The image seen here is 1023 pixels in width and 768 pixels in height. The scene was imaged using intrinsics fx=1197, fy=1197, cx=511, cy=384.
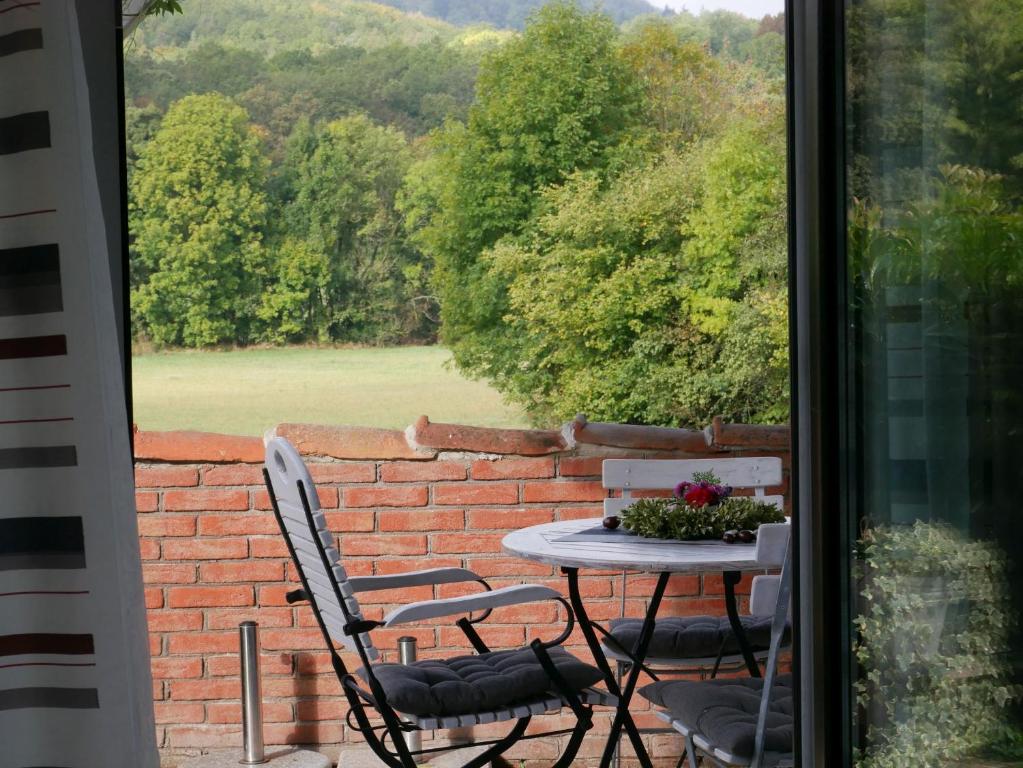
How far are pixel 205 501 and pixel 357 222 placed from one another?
A: 3.40 meters

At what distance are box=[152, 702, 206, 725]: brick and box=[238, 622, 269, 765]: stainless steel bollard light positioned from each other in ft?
0.65

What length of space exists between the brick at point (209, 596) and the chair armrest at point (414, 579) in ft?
2.55

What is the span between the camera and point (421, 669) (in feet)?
9.30

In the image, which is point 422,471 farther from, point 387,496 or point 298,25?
point 298,25

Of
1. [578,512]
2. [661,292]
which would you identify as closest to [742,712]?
[578,512]

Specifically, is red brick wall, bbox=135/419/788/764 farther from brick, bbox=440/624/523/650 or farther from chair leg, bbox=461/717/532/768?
chair leg, bbox=461/717/532/768

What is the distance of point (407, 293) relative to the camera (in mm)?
6902

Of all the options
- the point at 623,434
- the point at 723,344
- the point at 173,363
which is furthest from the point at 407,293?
the point at 623,434

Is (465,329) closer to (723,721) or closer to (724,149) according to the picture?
(724,149)

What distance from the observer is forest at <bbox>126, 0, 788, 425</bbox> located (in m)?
6.32

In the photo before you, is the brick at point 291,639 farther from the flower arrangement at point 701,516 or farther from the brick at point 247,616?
the flower arrangement at point 701,516

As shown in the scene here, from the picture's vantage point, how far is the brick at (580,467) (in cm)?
393

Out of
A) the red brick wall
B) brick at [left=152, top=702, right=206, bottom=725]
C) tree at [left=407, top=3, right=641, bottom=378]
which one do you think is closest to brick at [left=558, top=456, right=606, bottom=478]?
the red brick wall

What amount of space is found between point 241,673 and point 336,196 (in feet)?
12.5
